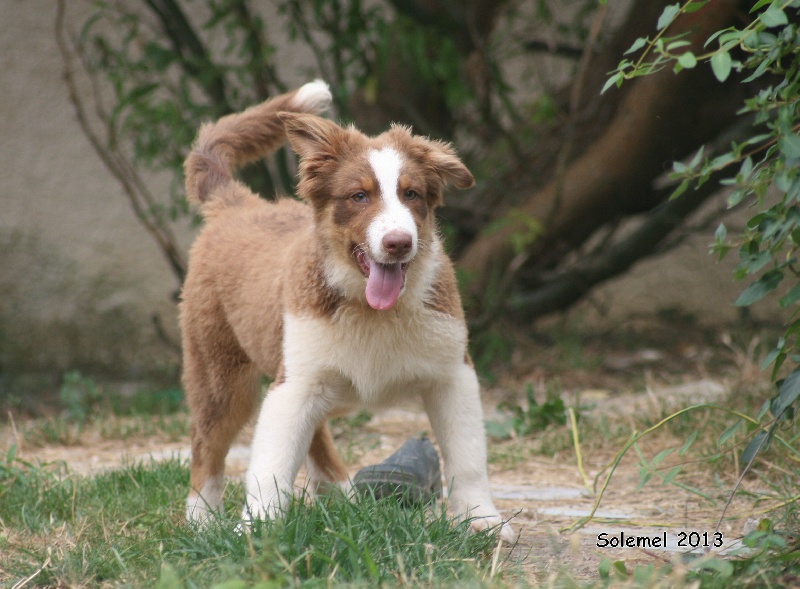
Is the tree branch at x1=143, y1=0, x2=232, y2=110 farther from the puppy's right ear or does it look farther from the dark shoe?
the dark shoe

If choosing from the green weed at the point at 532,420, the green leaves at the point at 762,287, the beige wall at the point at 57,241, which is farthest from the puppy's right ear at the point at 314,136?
the beige wall at the point at 57,241

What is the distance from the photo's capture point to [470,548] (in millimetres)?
2826

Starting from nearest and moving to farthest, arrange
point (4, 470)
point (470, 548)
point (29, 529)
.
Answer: point (470, 548) < point (29, 529) < point (4, 470)

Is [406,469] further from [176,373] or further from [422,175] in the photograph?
[176,373]

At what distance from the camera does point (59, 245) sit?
27.3ft

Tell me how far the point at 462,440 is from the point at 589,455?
4.85ft

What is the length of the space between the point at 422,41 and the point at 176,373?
10.4 feet

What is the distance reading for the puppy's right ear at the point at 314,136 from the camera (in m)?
3.38

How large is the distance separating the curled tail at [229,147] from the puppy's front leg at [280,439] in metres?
1.31

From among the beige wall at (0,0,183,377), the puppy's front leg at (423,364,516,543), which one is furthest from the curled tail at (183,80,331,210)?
the beige wall at (0,0,183,377)

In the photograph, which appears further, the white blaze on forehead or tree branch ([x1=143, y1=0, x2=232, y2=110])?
tree branch ([x1=143, y1=0, x2=232, y2=110])

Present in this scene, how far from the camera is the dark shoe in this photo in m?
3.32

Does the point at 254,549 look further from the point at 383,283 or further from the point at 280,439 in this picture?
the point at 383,283

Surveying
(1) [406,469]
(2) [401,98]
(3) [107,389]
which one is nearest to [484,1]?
(2) [401,98]
